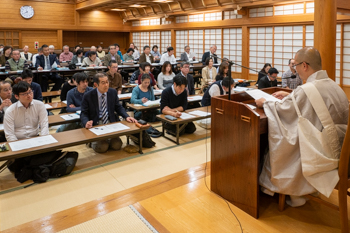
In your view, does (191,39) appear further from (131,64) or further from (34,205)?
(34,205)

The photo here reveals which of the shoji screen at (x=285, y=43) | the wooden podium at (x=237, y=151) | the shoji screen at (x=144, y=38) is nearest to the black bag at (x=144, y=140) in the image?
the wooden podium at (x=237, y=151)

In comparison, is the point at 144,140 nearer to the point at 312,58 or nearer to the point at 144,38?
the point at 312,58

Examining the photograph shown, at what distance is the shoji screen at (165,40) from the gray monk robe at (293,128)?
11960 millimetres

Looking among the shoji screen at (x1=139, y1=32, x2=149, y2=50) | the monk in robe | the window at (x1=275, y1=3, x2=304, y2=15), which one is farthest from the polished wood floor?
the shoji screen at (x1=139, y1=32, x2=149, y2=50)

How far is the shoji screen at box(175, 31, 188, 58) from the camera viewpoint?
12852 millimetres

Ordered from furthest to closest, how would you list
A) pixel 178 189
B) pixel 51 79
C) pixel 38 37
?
pixel 38 37 < pixel 51 79 < pixel 178 189

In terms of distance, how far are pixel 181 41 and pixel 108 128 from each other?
32.0ft

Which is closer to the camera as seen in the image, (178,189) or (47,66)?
(178,189)

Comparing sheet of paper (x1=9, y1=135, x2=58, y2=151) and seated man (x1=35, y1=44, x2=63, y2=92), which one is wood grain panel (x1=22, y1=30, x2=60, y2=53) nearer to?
seated man (x1=35, y1=44, x2=63, y2=92)

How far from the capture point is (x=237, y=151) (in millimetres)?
2389

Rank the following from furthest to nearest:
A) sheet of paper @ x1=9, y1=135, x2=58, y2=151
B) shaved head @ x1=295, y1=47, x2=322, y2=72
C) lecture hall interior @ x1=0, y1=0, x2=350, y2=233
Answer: sheet of paper @ x1=9, y1=135, x2=58, y2=151
lecture hall interior @ x1=0, y1=0, x2=350, y2=233
shaved head @ x1=295, y1=47, x2=322, y2=72

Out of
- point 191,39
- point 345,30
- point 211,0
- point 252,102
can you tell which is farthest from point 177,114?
point 191,39

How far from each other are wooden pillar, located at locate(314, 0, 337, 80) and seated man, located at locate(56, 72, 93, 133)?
352 centimetres

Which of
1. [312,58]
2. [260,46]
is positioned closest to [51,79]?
[260,46]
